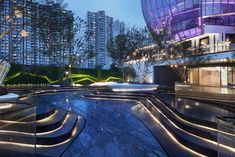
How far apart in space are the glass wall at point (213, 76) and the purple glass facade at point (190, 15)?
29.9 ft

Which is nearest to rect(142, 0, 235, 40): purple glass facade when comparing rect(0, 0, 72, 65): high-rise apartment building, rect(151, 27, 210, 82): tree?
rect(151, 27, 210, 82): tree

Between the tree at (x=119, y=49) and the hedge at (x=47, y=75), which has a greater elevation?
the tree at (x=119, y=49)

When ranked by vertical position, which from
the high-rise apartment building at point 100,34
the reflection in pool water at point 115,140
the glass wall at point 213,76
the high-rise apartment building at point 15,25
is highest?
the high-rise apartment building at point 100,34

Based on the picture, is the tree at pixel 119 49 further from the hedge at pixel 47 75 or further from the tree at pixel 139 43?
the hedge at pixel 47 75

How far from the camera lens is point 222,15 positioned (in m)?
52.8

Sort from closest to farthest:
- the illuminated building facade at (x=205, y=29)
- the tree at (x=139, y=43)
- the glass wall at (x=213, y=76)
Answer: the glass wall at (x=213, y=76) < the illuminated building facade at (x=205, y=29) < the tree at (x=139, y=43)

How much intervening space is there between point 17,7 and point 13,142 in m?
10.8

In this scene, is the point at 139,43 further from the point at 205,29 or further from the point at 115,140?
the point at 115,140

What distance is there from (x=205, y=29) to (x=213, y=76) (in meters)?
14.2

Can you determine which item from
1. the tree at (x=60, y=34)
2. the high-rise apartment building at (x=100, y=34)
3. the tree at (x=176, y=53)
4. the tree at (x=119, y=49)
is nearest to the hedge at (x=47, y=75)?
the tree at (x=60, y=34)

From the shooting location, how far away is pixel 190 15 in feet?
187

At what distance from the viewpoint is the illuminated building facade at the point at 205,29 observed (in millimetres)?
35750

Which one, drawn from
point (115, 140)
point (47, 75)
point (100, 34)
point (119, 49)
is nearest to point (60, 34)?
point (47, 75)

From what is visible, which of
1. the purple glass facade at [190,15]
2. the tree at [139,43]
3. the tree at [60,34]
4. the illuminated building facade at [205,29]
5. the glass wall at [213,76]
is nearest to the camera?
the glass wall at [213,76]
